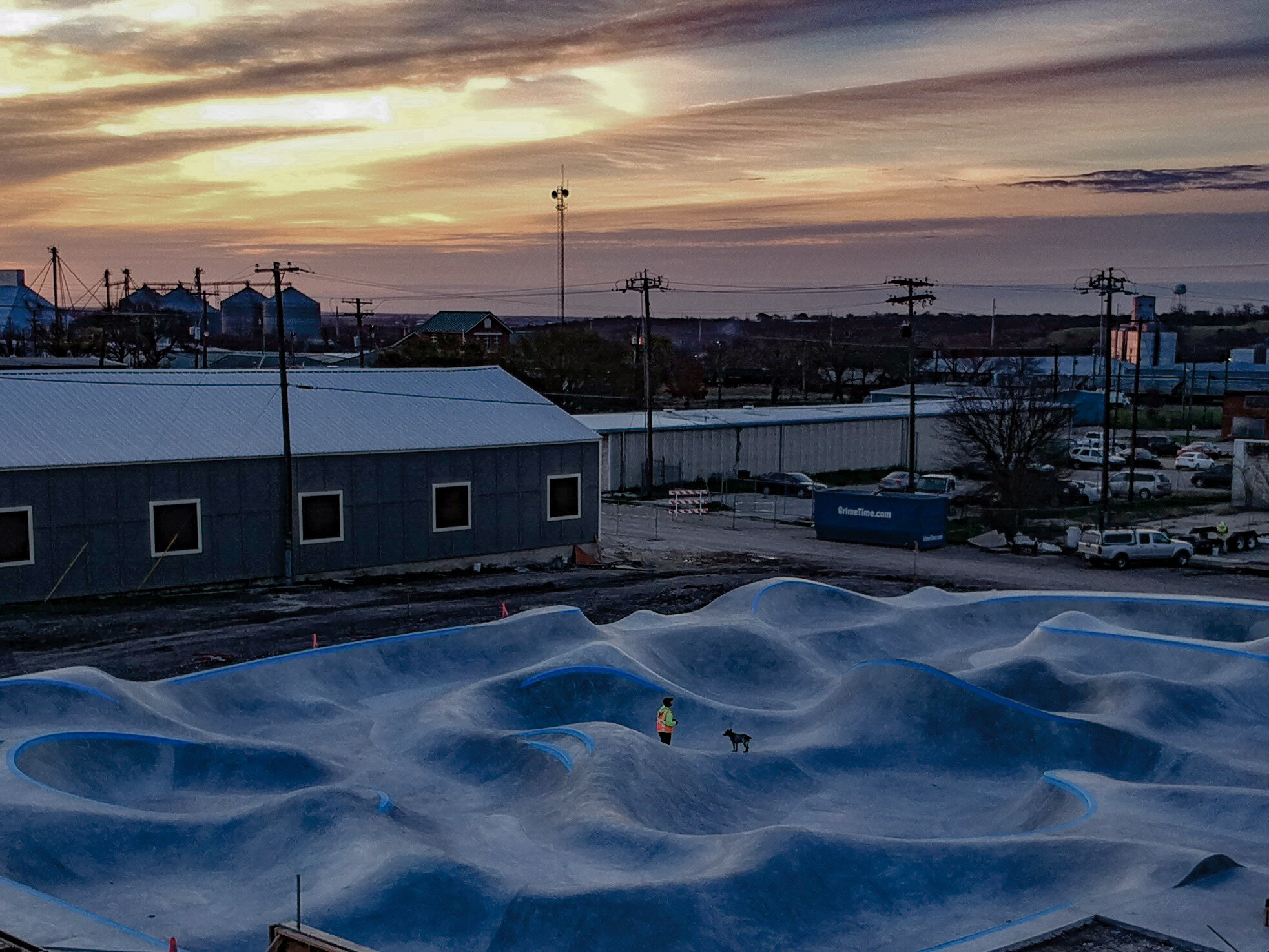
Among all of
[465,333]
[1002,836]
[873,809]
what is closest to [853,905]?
[1002,836]

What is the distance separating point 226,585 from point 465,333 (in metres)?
98.8

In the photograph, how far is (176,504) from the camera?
34812mm

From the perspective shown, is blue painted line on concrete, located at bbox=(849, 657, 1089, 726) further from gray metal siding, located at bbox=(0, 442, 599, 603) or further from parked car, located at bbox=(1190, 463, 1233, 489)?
parked car, located at bbox=(1190, 463, 1233, 489)

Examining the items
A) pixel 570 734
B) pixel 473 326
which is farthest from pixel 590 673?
pixel 473 326

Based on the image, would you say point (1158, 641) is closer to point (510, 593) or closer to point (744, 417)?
point (510, 593)

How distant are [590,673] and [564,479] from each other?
1940cm

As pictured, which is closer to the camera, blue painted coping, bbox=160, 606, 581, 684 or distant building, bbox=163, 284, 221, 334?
blue painted coping, bbox=160, 606, 581, 684

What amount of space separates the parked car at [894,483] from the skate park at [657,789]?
32.9 m

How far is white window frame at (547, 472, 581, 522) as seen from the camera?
A: 140 feet

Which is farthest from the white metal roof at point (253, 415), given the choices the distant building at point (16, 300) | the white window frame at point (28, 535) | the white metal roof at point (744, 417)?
the distant building at point (16, 300)

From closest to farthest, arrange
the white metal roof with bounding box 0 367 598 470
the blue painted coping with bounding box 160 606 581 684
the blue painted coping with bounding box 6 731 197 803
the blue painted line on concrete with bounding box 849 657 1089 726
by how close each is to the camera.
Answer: the blue painted coping with bounding box 6 731 197 803
the blue painted line on concrete with bounding box 849 657 1089 726
the blue painted coping with bounding box 160 606 581 684
the white metal roof with bounding box 0 367 598 470

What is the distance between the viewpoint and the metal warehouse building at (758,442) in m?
63.8

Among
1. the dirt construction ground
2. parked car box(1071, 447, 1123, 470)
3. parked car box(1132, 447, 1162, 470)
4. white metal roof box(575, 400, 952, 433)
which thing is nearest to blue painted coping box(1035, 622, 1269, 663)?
the dirt construction ground

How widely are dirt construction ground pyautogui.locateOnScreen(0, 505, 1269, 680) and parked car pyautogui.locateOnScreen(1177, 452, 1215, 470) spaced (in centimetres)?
3169
